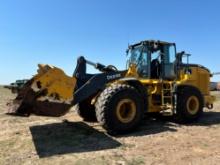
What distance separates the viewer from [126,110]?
397 inches

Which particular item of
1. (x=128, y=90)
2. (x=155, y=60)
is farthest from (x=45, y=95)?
(x=155, y=60)

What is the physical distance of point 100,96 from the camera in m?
9.52

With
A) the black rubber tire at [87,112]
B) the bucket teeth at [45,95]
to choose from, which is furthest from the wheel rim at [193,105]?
the bucket teeth at [45,95]

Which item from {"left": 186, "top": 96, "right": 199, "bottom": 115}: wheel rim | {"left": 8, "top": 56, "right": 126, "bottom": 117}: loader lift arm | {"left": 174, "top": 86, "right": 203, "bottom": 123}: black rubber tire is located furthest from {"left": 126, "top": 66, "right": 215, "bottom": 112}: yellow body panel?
{"left": 8, "top": 56, "right": 126, "bottom": 117}: loader lift arm

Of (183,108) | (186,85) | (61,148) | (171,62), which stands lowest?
(61,148)

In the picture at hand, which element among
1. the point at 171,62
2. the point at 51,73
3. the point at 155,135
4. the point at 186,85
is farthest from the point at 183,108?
the point at 51,73

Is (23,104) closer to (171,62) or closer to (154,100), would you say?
(154,100)

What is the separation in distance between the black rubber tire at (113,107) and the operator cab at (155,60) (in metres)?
2.17

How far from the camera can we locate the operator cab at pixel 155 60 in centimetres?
1199

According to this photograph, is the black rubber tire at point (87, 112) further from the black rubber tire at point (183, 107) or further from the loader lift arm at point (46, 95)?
the black rubber tire at point (183, 107)

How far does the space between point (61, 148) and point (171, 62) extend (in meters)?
5.89

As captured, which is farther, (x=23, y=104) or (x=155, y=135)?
(x=155, y=135)

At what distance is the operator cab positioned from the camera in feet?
39.3

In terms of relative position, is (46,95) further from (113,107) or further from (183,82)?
(183,82)
